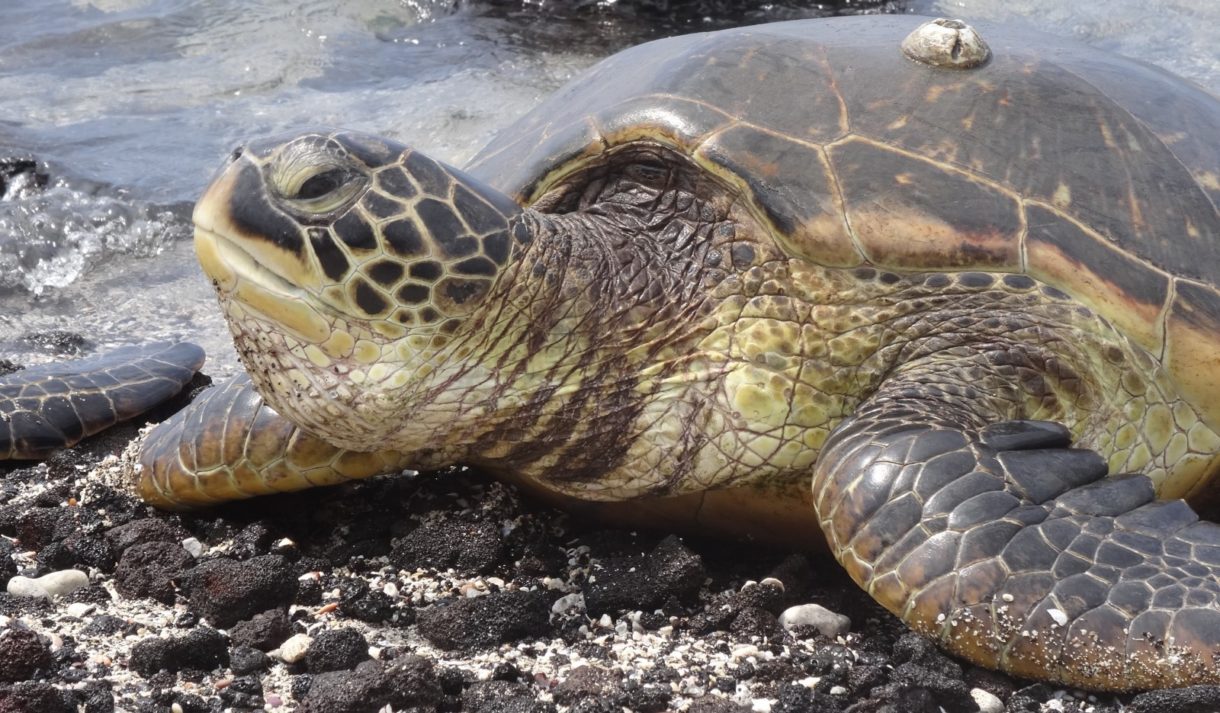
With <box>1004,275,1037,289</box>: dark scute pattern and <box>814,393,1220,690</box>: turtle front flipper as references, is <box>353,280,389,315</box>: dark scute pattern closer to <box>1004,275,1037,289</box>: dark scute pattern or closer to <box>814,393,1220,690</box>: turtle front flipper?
<box>814,393,1220,690</box>: turtle front flipper

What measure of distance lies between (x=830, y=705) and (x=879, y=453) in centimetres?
55

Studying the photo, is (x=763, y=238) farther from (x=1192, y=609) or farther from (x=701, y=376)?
(x=1192, y=609)

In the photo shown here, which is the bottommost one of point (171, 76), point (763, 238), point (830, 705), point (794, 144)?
point (171, 76)

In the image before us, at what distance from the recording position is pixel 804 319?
2965mm

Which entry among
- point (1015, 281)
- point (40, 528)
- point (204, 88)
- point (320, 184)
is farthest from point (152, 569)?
point (204, 88)

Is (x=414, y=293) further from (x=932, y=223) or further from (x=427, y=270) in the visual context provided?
(x=932, y=223)

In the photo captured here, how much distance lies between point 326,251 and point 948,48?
172 cm

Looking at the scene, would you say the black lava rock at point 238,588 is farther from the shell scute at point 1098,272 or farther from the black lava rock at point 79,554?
the shell scute at point 1098,272

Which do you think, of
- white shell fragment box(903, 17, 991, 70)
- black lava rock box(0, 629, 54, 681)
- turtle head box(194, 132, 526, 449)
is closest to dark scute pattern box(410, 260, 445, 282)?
turtle head box(194, 132, 526, 449)

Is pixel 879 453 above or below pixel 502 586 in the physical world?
above

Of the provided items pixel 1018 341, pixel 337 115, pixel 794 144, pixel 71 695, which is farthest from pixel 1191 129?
pixel 337 115

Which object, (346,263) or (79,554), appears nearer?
(346,263)

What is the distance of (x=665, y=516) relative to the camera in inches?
124

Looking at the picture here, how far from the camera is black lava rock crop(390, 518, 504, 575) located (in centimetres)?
304
